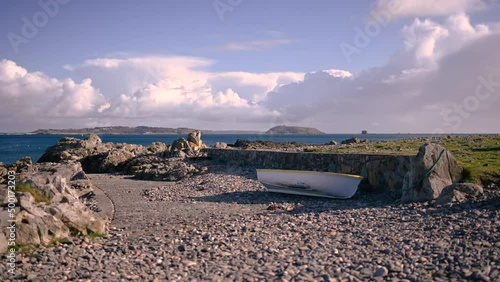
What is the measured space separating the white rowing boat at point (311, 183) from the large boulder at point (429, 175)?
2.07 meters

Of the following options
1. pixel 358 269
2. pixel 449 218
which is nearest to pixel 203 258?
pixel 358 269

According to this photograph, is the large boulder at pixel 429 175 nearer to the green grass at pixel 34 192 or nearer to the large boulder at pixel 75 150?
the green grass at pixel 34 192

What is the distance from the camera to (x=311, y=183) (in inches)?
706

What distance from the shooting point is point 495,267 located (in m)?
8.31

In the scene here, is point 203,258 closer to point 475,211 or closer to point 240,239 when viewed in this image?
point 240,239

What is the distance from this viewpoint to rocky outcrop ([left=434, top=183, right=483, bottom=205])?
13562 mm

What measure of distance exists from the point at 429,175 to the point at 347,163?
5.29m

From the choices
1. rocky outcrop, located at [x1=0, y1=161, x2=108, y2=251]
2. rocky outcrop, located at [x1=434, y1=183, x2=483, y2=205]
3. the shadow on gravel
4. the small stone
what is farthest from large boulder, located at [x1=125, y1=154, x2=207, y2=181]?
the small stone

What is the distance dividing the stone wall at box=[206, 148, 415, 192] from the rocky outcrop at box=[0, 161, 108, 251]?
11.0m

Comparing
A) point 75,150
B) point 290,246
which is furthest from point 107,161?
point 290,246

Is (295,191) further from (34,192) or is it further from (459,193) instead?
(34,192)

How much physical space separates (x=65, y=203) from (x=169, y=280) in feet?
18.8

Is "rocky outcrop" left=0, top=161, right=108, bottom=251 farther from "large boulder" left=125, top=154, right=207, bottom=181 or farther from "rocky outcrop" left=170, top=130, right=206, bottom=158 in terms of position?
"rocky outcrop" left=170, top=130, right=206, bottom=158

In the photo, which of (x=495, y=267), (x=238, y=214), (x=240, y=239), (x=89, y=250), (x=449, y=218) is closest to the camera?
(x=495, y=267)
